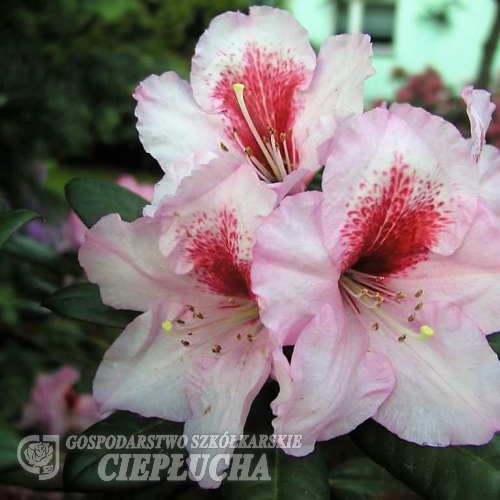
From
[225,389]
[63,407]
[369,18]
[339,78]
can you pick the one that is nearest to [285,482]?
[225,389]

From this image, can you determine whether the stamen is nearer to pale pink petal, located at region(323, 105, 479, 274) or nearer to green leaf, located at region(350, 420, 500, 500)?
pale pink petal, located at region(323, 105, 479, 274)

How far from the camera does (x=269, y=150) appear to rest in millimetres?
979

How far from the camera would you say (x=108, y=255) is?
0.86 m

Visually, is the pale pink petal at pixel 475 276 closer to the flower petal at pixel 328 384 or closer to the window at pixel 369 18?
the flower petal at pixel 328 384

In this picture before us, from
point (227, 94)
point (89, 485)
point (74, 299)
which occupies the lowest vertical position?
point (89, 485)

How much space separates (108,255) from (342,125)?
0.30 metres

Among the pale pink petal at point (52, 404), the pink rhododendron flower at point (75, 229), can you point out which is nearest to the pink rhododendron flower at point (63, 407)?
the pale pink petal at point (52, 404)

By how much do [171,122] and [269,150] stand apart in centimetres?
13

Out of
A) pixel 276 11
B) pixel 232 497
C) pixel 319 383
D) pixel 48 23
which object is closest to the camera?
pixel 319 383

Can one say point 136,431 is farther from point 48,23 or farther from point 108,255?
point 48,23

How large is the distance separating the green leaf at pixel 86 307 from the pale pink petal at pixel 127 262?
72mm

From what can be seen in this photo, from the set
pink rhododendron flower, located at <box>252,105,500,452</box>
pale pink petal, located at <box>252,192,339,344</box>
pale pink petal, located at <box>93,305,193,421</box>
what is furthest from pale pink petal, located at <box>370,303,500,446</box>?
pale pink petal, located at <box>93,305,193,421</box>

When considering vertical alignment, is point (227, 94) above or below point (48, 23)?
above

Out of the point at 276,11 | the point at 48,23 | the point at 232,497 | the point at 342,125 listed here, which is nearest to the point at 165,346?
the point at 232,497
